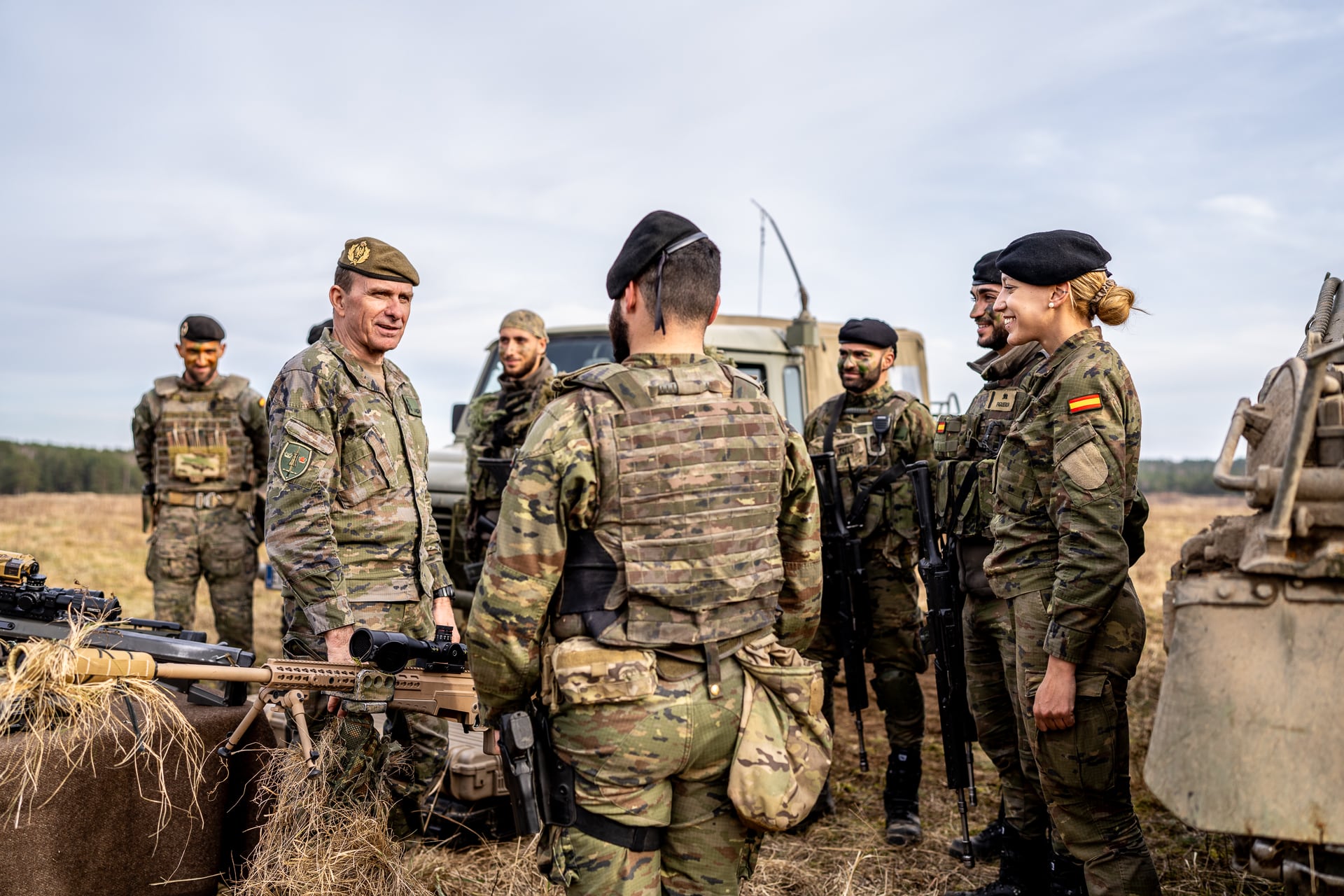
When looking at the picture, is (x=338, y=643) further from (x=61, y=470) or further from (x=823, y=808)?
(x=61, y=470)

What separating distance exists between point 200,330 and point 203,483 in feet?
3.32

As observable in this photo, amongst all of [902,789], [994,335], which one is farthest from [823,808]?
[994,335]

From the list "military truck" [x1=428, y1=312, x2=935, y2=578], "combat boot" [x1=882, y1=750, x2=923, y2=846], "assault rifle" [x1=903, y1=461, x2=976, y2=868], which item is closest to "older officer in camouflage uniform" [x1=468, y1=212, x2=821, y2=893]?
"assault rifle" [x1=903, y1=461, x2=976, y2=868]

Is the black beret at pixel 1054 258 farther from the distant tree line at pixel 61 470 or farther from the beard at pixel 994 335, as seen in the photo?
the distant tree line at pixel 61 470

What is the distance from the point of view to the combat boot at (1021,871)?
3787mm

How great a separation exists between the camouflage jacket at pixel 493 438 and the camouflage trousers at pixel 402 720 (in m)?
2.29

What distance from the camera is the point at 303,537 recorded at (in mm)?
3348

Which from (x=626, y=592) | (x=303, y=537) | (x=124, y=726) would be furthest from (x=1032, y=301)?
(x=124, y=726)

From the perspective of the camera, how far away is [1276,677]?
191 cm

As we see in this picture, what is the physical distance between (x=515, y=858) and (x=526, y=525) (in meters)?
2.16

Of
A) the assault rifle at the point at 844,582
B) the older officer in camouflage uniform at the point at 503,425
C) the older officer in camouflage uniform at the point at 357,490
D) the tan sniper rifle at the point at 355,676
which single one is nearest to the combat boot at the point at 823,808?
the assault rifle at the point at 844,582

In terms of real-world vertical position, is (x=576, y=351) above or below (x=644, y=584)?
above

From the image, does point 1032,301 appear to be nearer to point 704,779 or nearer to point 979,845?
point 704,779

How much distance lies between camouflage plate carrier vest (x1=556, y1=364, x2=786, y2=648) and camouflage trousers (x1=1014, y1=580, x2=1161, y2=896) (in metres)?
1.20
